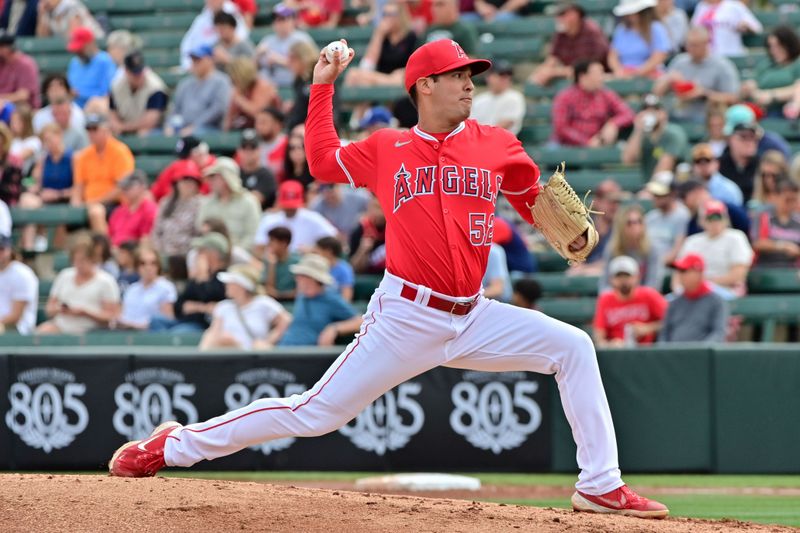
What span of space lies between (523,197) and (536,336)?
0.64 metres

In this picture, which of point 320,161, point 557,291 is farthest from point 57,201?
point 320,161

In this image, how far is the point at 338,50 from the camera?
20.1 feet

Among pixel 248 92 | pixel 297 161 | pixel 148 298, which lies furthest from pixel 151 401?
pixel 248 92

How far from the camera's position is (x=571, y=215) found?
20.1 feet

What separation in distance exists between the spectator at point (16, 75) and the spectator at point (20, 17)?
7.74 ft

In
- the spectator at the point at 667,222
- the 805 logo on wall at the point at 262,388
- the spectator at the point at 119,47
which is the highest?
the spectator at the point at 119,47

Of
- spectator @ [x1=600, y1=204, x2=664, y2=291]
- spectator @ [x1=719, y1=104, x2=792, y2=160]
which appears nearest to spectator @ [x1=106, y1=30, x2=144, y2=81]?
spectator @ [x1=719, y1=104, x2=792, y2=160]

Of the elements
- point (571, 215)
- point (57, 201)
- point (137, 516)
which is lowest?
point (137, 516)

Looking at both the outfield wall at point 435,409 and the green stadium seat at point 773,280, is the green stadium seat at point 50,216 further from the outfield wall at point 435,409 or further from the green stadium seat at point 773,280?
the green stadium seat at point 773,280

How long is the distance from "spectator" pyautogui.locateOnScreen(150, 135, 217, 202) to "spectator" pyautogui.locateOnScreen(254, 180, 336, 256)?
143 centimetres

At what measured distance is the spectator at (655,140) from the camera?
1350 centimetres

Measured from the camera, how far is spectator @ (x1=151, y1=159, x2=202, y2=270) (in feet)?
44.4

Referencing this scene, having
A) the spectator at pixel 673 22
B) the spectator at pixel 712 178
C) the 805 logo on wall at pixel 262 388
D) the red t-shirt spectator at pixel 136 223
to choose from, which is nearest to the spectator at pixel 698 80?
the spectator at pixel 673 22

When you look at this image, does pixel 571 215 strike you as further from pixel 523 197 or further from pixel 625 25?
pixel 625 25
